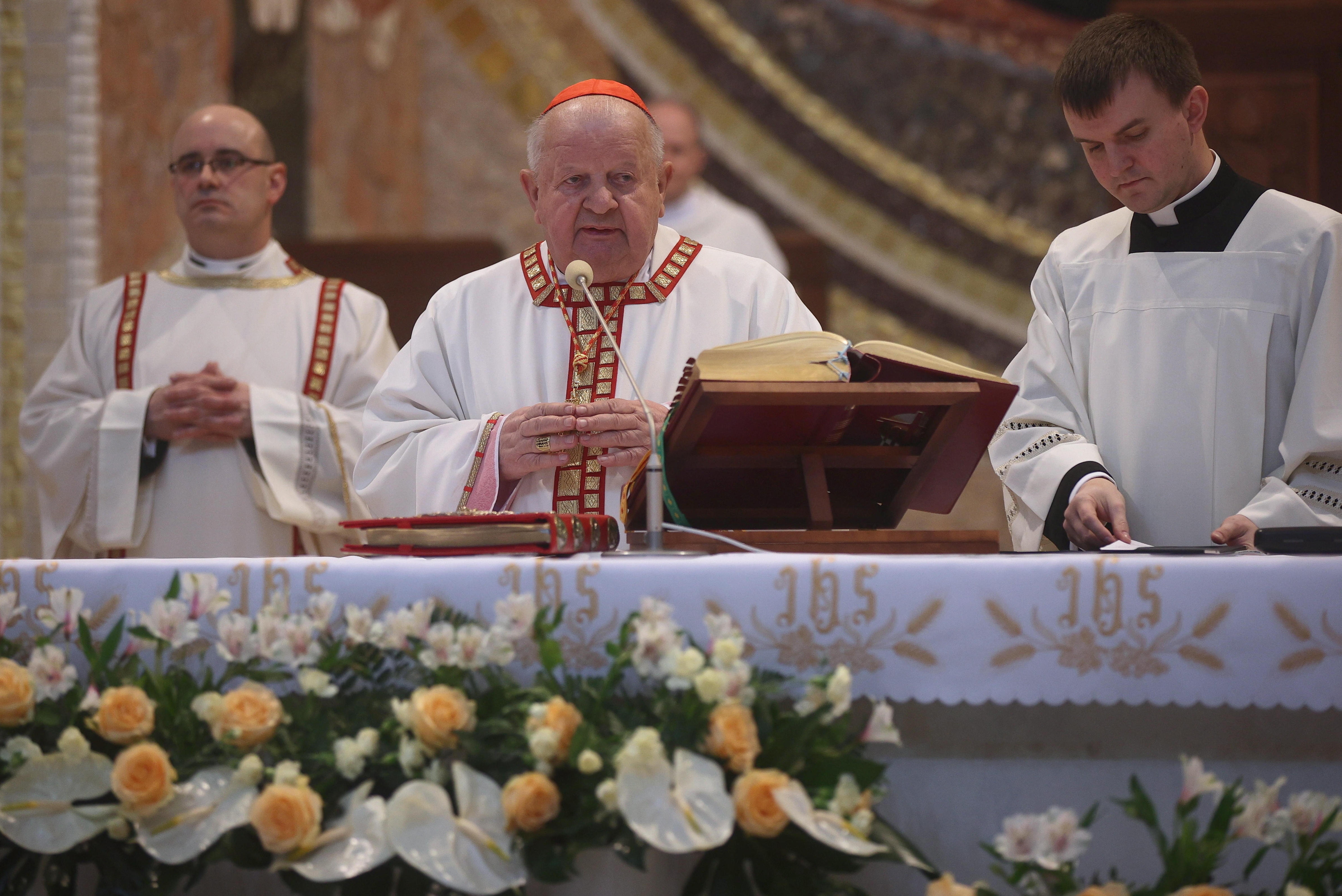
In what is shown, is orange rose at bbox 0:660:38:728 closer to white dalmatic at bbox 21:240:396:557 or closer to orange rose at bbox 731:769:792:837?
orange rose at bbox 731:769:792:837

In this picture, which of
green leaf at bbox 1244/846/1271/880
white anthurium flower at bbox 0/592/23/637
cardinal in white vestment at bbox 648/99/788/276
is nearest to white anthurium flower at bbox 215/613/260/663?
white anthurium flower at bbox 0/592/23/637

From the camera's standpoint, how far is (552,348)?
11.3ft

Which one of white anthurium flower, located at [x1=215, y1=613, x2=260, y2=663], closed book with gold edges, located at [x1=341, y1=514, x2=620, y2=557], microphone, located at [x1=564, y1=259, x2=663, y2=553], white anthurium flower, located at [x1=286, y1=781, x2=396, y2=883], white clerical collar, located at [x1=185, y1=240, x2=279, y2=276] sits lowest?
white anthurium flower, located at [x1=286, y1=781, x2=396, y2=883]

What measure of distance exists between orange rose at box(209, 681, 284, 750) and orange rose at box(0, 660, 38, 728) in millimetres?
271

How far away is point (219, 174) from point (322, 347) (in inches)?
24.0

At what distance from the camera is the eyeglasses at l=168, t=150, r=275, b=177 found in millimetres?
4488

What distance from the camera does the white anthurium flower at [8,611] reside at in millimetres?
2131

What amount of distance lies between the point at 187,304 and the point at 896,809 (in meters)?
3.19

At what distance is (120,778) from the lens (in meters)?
1.94

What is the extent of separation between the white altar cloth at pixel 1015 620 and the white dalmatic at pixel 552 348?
1.11 meters

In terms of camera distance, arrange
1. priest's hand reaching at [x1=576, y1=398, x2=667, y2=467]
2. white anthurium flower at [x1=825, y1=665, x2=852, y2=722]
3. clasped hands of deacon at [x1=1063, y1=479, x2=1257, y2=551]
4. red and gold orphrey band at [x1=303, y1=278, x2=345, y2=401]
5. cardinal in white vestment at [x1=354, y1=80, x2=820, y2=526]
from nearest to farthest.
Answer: white anthurium flower at [x1=825, y1=665, x2=852, y2=722] < clasped hands of deacon at [x1=1063, y1=479, x2=1257, y2=551] < priest's hand reaching at [x1=576, y1=398, x2=667, y2=467] < cardinal in white vestment at [x1=354, y1=80, x2=820, y2=526] < red and gold orphrey band at [x1=303, y1=278, x2=345, y2=401]

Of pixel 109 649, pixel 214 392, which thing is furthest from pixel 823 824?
pixel 214 392

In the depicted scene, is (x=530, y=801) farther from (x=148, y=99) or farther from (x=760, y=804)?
(x=148, y=99)

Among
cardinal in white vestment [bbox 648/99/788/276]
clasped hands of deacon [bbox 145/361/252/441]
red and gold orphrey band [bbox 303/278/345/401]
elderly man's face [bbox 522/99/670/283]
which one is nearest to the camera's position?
elderly man's face [bbox 522/99/670/283]
